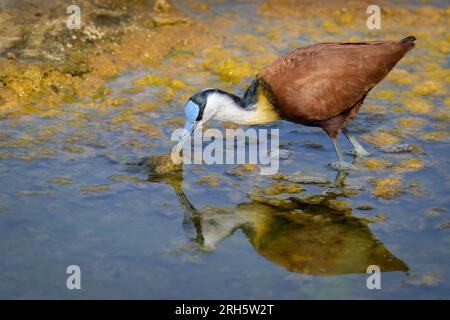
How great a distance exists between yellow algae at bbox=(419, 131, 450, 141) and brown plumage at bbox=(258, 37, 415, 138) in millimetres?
1009

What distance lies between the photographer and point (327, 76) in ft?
20.4

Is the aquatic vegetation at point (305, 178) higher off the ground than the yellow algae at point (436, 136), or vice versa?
the yellow algae at point (436, 136)

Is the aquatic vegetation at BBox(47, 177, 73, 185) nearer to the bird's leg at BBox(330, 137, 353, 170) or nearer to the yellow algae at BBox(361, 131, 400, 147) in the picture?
the bird's leg at BBox(330, 137, 353, 170)

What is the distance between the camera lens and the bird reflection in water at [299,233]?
16.1 ft

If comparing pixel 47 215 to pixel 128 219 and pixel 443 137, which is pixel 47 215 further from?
pixel 443 137

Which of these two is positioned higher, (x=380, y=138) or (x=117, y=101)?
(x=117, y=101)

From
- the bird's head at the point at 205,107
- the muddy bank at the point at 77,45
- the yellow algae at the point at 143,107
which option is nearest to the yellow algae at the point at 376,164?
the bird's head at the point at 205,107

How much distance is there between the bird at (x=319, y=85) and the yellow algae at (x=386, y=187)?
372 mm

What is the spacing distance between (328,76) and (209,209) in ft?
5.19

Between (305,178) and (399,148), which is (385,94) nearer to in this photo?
(399,148)

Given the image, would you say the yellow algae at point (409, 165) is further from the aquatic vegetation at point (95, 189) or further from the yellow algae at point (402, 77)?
the aquatic vegetation at point (95, 189)

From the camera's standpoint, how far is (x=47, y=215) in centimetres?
547

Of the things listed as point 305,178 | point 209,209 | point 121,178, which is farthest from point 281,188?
point 121,178
